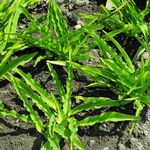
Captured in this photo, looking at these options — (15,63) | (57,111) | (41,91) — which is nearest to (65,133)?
(57,111)

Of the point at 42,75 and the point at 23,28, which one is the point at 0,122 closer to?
the point at 42,75

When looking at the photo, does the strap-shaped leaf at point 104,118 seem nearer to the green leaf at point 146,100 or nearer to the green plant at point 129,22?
the green leaf at point 146,100

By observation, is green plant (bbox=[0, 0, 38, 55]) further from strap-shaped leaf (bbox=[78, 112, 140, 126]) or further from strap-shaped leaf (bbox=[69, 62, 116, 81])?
strap-shaped leaf (bbox=[78, 112, 140, 126])

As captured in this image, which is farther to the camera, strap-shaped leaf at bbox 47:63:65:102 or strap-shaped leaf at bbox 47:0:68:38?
strap-shaped leaf at bbox 47:0:68:38

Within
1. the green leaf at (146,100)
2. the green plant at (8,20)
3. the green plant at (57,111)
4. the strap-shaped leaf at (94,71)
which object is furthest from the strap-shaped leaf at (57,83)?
the green leaf at (146,100)

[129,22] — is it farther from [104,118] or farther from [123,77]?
[104,118]

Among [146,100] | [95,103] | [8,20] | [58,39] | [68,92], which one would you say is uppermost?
[8,20]

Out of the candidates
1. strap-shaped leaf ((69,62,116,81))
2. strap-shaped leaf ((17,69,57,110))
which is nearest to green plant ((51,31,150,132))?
strap-shaped leaf ((69,62,116,81))

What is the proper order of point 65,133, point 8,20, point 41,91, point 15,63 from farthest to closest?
point 8,20
point 15,63
point 41,91
point 65,133

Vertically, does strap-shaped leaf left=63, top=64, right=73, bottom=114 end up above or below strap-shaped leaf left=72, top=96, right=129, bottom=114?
above
